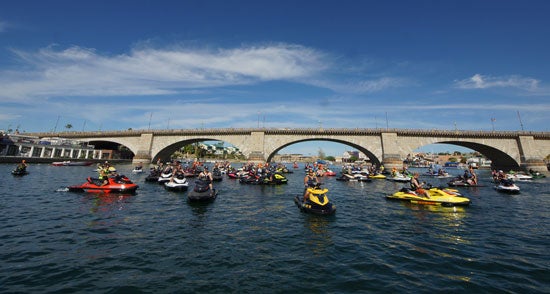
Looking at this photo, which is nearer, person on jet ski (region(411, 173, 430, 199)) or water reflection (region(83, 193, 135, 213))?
water reflection (region(83, 193, 135, 213))

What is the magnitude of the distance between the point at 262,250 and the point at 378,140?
55805 millimetres

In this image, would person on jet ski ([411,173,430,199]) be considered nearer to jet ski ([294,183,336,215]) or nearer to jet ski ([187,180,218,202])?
jet ski ([294,183,336,215])

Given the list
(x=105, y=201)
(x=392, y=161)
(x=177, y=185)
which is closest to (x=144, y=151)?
(x=177, y=185)

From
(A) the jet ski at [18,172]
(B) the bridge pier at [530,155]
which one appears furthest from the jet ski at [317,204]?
(B) the bridge pier at [530,155]

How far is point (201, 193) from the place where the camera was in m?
16.3

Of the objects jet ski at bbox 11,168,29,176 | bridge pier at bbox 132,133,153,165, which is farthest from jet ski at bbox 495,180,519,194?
bridge pier at bbox 132,133,153,165

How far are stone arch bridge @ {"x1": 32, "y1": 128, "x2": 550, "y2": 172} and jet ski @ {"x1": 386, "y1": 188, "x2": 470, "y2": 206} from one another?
40639mm

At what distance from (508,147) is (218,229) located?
69.8 m

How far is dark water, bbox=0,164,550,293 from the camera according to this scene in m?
6.14

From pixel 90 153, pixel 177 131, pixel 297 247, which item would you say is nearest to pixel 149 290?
pixel 297 247

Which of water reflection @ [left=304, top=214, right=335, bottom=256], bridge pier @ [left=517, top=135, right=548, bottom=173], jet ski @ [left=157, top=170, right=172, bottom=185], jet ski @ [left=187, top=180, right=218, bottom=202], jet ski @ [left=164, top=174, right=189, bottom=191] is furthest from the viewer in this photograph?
bridge pier @ [left=517, top=135, right=548, bottom=173]

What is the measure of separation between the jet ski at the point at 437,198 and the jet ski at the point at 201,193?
12916 mm

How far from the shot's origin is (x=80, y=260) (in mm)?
7215

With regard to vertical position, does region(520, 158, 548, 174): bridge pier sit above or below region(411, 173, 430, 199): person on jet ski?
above
